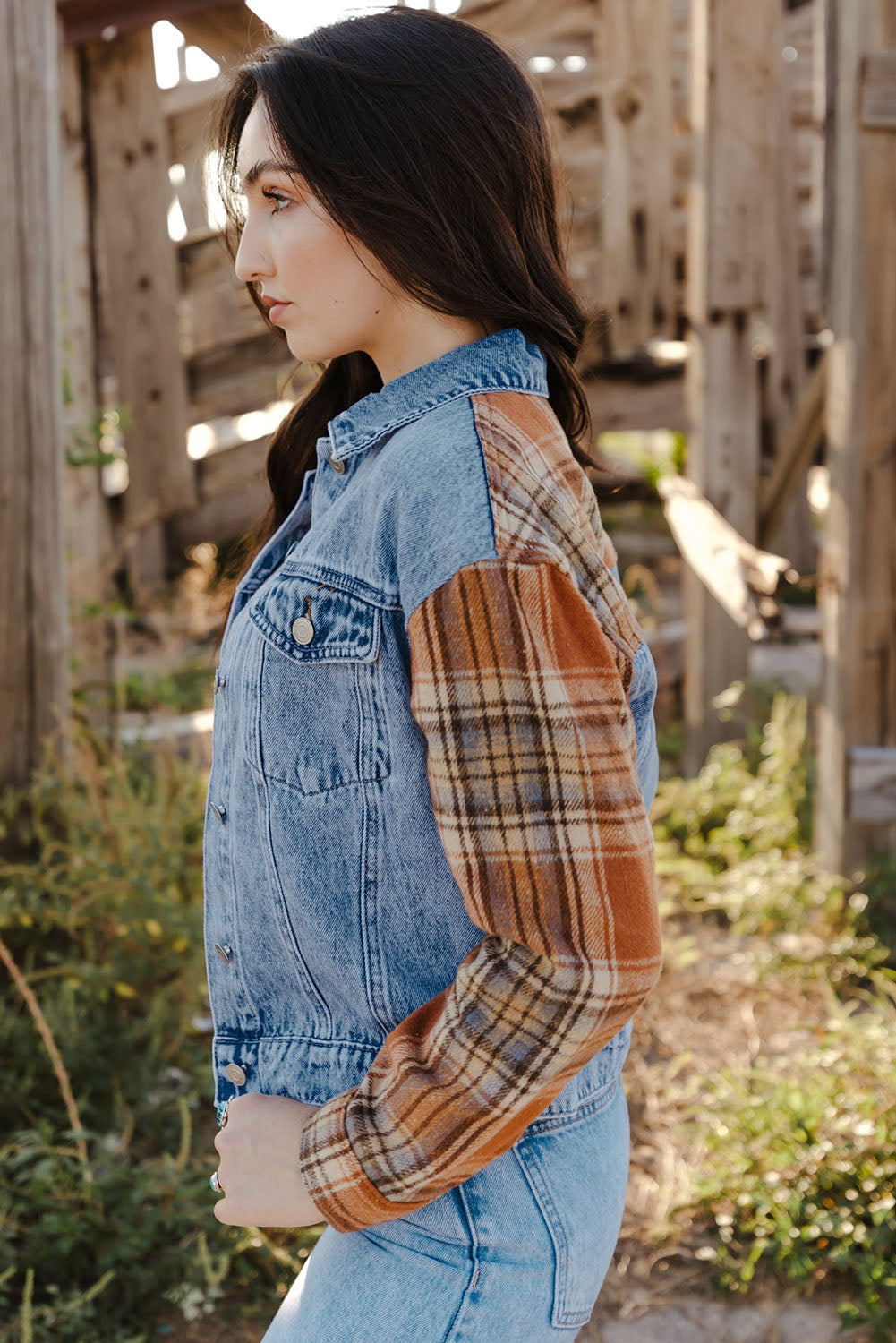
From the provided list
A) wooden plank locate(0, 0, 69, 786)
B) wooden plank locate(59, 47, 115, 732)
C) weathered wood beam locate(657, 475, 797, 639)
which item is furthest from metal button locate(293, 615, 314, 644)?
wooden plank locate(59, 47, 115, 732)

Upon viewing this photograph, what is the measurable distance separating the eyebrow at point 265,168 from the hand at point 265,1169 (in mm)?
821

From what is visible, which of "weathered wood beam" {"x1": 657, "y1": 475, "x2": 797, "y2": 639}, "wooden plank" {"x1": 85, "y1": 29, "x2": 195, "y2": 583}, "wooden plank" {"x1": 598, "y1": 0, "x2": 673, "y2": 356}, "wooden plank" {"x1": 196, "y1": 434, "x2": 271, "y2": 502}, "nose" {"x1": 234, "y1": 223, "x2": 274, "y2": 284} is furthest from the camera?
"wooden plank" {"x1": 196, "y1": 434, "x2": 271, "y2": 502}

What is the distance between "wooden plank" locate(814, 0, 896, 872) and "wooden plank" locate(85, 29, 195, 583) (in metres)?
2.50

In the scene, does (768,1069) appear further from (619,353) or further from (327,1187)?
(619,353)

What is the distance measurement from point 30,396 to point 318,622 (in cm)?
218

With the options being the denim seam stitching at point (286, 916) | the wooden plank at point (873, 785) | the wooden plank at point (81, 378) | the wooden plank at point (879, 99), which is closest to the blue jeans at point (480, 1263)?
the denim seam stitching at point (286, 916)

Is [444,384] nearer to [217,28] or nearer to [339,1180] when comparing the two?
[339,1180]

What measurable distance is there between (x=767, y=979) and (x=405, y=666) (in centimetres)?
280

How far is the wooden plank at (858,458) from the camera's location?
11.0 feet

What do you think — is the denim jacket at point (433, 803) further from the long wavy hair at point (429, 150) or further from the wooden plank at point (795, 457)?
the wooden plank at point (795, 457)

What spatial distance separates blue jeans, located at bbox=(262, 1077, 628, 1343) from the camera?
3.38 ft

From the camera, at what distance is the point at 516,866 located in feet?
3.01

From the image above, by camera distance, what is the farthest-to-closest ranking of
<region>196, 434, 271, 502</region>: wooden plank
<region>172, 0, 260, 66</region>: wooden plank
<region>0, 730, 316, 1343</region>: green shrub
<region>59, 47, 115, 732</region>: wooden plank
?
1. <region>196, 434, 271, 502</region>: wooden plank
2. <region>59, 47, 115, 732</region>: wooden plank
3. <region>172, 0, 260, 66</region>: wooden plank
4. <region>0, 730, 316, 1343</region>: green shrub

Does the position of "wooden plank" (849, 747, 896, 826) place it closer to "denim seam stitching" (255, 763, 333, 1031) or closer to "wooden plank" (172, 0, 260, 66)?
"denim seam stitching" (255, 763, 333, 1031)
